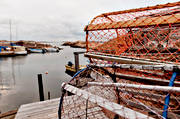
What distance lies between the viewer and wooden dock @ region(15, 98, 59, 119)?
3398mm

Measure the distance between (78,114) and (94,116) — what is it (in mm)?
454

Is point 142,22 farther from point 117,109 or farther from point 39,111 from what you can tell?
point 39,111

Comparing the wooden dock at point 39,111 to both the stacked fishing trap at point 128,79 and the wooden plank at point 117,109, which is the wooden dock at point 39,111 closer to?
the stacked fishing trap at point 128,79

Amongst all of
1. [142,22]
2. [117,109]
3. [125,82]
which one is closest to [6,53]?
[125,82]

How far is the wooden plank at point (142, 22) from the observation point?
71.3 inches

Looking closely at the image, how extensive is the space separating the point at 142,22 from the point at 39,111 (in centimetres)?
385

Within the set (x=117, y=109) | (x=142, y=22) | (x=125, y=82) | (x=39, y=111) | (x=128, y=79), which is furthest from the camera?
(x=39, y=111)

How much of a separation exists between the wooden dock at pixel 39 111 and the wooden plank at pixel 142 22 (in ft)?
9.13

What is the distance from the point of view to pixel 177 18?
1.76 m

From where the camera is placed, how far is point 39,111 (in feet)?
12.0

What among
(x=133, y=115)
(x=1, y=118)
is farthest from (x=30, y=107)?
(x=133, y=115)

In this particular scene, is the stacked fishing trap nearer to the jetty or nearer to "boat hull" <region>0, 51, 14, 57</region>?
the jetty

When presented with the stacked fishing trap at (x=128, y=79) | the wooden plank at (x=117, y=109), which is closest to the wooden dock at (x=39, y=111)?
the stacked fishing trap at (x=128, y=79)

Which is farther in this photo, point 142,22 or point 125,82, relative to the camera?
point 125,82
